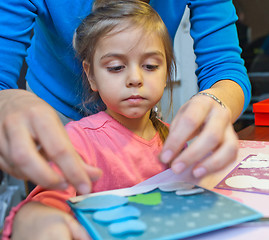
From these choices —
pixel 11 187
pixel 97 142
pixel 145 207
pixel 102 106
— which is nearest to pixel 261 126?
pixel 102 106

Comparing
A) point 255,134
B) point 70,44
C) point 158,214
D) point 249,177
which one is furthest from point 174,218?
point 255,134

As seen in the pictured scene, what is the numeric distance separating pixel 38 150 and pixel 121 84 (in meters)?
0.35

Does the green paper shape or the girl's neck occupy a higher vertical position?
the green paper shape

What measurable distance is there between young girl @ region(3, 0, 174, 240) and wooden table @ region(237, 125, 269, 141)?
1.29ft

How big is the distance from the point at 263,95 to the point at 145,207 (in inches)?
81.9

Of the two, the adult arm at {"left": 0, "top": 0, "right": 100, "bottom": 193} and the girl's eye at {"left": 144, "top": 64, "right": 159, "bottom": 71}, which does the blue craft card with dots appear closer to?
the adult arm at {"left": 0, "top": 0, "right": 100, "bottom": 193}

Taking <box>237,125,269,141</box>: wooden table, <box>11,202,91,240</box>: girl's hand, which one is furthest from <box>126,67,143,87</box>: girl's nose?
<box>237,125,269,141</box>: wooden table

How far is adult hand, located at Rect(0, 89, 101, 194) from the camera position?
13.8 inches

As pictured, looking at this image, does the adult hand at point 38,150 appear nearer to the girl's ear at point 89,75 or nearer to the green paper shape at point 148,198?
the green paper shape at point 148,198

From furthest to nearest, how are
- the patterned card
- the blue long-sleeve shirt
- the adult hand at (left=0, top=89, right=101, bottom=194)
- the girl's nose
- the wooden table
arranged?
the wooden table
the blue long-sleeve shirt
the girl's nose
the patterned card
the adult hand at (left=0, top=89, right=101, bottom=194)

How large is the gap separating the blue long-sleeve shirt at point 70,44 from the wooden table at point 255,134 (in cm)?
25

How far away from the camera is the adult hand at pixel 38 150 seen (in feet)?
1.15

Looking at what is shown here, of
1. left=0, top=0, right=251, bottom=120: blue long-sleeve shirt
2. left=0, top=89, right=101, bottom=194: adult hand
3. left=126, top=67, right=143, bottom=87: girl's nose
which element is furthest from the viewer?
left=0, top=0, right=251, bottom=120: blue long-sleeve shirt

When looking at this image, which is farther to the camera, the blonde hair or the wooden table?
the wooden table
